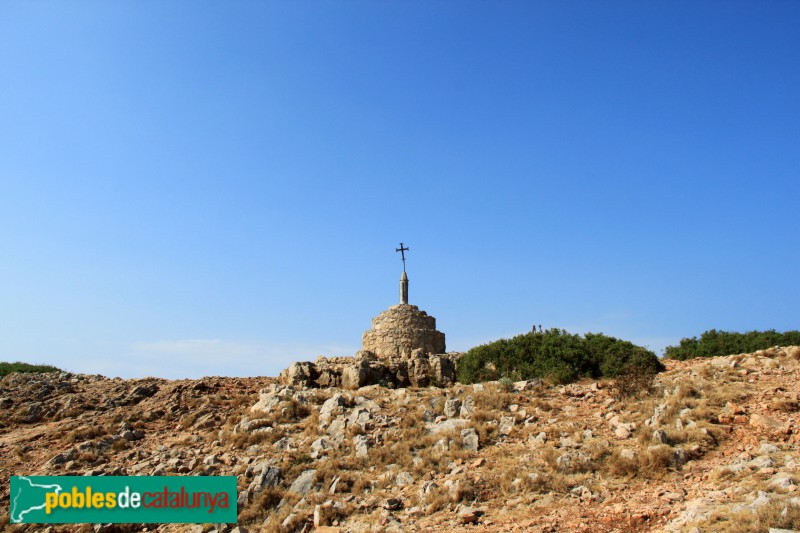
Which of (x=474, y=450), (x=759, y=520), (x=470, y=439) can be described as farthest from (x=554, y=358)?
(x=759, y=520)

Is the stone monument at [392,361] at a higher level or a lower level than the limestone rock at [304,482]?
higher

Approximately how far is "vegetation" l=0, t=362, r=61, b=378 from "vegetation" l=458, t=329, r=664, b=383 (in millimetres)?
25748

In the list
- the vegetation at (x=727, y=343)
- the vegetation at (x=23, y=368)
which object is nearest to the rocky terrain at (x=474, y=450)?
the vegetation at (x=727, y=343)

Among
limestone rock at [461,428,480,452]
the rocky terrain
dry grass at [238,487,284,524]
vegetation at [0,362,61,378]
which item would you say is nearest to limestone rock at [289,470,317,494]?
the rocky terrain

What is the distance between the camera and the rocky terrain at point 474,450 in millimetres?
11242

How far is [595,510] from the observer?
11.1 meters

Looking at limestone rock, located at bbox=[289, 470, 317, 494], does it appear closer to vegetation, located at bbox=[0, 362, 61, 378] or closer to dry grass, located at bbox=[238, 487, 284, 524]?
dry grass, located at bbox=[238, 487, 284, 524]

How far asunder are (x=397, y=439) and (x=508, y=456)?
367 cm

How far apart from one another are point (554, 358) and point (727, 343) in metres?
9.48

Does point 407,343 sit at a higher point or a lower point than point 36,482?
higher

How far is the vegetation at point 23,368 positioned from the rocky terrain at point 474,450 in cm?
908

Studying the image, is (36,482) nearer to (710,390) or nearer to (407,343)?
(407,343)

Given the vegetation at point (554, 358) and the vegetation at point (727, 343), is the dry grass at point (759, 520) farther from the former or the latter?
the vegetation at point (727, 343)

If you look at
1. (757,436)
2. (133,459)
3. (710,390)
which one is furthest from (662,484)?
(133,459)
